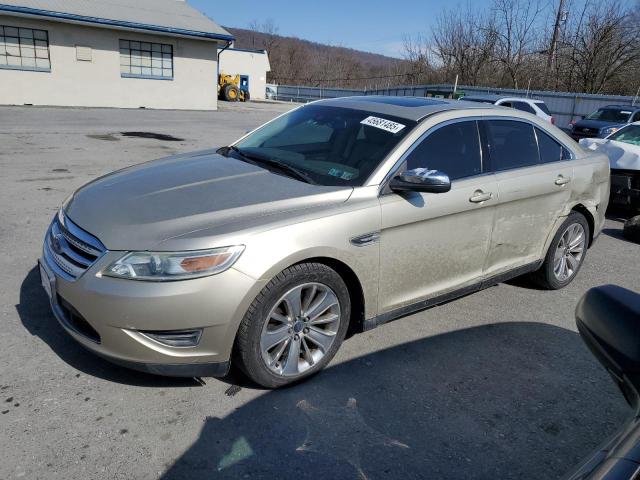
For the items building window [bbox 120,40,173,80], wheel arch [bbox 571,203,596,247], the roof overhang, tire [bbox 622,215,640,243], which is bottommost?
tire [bbox 622,215,640,243]

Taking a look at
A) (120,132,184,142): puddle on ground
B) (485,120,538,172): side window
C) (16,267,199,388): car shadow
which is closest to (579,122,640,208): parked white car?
(485,120,538,172): side window

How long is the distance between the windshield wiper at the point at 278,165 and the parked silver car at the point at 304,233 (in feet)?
0.05

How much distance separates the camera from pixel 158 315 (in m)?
2.60

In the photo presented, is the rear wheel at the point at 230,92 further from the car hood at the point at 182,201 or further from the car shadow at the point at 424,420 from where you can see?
the car shadow at the point at 424,420

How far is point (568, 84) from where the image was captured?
33094 millimetres

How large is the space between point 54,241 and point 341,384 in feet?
6.44

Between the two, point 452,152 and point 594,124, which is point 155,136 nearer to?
point 452,152

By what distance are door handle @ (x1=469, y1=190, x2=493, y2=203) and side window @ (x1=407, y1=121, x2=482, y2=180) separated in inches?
6.3

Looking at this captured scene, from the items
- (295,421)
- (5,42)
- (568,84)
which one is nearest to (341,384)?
(295,421)

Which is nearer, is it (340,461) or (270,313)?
(340,461)

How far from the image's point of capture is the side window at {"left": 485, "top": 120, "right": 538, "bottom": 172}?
405 centimetres

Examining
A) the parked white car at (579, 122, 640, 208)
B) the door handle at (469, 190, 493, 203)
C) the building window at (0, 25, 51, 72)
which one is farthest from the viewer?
the building window at (0, 25, 51, 72)

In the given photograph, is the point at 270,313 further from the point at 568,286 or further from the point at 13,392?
the point at 568,286

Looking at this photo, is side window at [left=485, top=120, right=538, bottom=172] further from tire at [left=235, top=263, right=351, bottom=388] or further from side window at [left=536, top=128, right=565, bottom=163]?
tire at [left=235, top=263, right=351, bottom=388]
